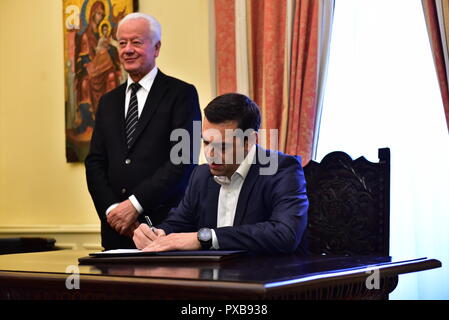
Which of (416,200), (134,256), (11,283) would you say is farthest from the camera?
(416,200)

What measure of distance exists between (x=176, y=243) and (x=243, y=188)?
50cm

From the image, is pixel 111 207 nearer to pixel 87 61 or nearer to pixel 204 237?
pixel 204 237

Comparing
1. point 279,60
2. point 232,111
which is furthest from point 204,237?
point 279,60

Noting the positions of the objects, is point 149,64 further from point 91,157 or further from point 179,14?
point 179,14

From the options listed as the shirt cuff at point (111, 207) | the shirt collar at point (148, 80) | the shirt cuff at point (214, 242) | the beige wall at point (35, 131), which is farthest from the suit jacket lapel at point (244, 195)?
the beige wall at point (35, 131)

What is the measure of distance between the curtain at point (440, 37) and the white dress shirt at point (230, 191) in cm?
160

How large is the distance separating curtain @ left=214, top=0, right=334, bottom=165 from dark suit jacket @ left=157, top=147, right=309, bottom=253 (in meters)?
1.65

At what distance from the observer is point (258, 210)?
293 centimetres

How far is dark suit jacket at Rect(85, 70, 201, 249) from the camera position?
12.8ft

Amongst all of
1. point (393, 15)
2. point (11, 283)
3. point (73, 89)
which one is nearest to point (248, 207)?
point (11, 283)

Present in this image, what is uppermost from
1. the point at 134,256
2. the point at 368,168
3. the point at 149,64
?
the point at 149,64

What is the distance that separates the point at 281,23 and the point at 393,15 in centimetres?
82

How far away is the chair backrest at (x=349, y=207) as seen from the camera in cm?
292

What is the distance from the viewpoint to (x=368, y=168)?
9.91 ft
